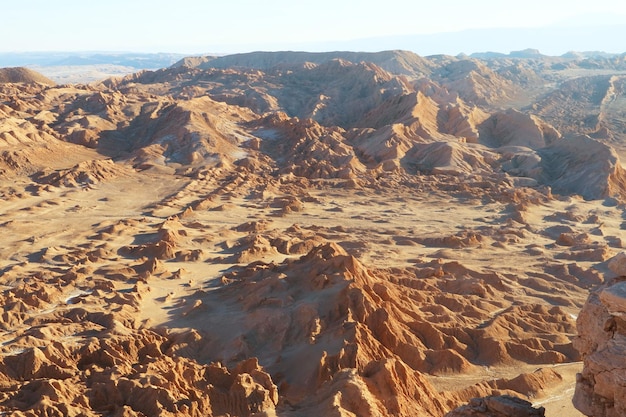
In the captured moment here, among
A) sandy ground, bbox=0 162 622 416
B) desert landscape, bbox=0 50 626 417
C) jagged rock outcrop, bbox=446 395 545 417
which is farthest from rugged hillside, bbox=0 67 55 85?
jagged rock outcrop, bbox=446 395 545 417

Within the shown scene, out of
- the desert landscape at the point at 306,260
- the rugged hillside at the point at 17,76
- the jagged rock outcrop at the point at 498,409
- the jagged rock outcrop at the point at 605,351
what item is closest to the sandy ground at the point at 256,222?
the desert landscape at the point at 306,260

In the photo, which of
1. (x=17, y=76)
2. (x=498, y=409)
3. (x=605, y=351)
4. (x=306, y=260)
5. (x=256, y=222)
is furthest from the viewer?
(x=17, y=76)

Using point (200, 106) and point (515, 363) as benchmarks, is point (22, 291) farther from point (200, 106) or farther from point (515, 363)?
point (200, 106)

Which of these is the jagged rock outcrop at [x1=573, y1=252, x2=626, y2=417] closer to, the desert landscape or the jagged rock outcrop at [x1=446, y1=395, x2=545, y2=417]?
the desert landscape

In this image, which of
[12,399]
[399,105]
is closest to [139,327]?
[12,399]

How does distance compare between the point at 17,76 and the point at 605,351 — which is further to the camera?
the point at 17,76

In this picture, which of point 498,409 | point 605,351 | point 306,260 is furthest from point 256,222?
point 605,351

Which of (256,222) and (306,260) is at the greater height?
(306,260)

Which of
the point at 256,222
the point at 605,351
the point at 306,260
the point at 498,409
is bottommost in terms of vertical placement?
the point at 256,222

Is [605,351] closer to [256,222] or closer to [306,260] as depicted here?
[306,260]
